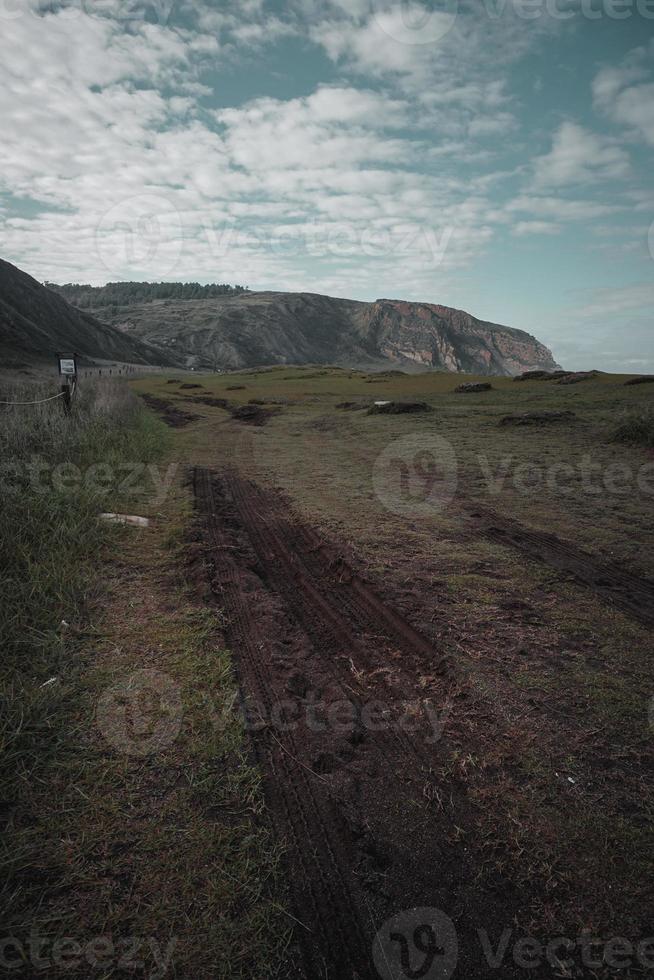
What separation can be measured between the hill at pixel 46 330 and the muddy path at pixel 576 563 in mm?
61139

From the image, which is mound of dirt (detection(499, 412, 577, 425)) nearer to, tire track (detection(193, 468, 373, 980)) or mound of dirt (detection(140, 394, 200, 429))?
Answer: mound of dirt (detection(140, 394, 200, 429))

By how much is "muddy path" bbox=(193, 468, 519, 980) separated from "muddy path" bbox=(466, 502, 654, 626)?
6.88 ft

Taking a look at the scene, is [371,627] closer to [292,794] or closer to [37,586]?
[292,794]

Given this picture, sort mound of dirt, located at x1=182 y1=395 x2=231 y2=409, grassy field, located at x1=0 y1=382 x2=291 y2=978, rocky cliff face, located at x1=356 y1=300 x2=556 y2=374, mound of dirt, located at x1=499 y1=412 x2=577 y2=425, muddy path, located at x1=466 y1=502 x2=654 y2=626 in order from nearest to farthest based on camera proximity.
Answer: grassy field, located at x1=0 y1=382 x2=291 y2=978 → muddy path, located at x1=466 y1=502 x2=654 y2=626 → mound of dirt, located at x1=499 y1=412 x2=577 y2=425 → mound of dirt, located at x1=182 y1=395 x2=231 y2=409 → rocky cliff face, located at x1=356 y1=300 x2=556 y2=374

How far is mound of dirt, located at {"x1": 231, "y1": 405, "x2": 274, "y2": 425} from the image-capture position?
20.2 meters

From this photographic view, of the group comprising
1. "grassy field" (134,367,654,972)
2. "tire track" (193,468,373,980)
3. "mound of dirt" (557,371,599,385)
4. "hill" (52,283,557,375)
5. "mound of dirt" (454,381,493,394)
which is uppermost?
"hill" (52,283,557,375)

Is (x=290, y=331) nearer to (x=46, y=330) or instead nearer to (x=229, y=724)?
(x=46, y=330)

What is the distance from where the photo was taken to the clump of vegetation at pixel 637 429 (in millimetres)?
12029

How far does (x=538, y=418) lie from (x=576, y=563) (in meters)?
12.2

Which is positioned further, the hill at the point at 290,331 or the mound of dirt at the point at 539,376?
the hill at the point at 290,331

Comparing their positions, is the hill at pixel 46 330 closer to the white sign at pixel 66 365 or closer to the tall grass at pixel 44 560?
the white sign at pixel 66 365

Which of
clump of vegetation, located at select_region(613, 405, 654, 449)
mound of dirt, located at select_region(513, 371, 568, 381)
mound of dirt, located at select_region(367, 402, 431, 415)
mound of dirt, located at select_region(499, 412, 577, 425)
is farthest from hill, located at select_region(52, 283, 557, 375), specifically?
clump of vegetation, located at select_region(613, 405, 654, 449)

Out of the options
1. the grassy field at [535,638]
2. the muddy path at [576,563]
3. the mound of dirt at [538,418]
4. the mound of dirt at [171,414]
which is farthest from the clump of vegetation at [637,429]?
the mound of dirt at [171,414]

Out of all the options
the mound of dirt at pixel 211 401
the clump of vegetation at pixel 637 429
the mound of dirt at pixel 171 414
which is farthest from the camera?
the mound of dirt at pixel 211 401
